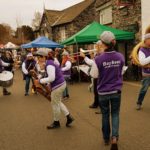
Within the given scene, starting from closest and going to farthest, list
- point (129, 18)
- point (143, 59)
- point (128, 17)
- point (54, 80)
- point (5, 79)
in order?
point (54, 80), point (143, 59), point (5, 79), point (129, 18), point (128, 17)

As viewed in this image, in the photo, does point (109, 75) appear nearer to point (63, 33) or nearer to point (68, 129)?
point (68, 129)

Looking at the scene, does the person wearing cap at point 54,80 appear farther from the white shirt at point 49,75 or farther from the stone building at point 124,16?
the stone building at point 124,16

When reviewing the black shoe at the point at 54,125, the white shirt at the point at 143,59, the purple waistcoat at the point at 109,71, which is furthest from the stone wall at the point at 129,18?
the purple waistcoat at the point at 109,71

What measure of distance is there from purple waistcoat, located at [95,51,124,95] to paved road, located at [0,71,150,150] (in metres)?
1.03

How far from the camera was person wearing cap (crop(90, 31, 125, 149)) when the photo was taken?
5484mm

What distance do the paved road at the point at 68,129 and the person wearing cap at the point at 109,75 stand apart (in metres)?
0.59

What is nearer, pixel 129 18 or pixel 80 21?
pixel 129 18

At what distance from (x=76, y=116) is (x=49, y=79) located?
6.97 feet

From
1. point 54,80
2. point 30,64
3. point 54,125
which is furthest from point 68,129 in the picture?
point 30,64

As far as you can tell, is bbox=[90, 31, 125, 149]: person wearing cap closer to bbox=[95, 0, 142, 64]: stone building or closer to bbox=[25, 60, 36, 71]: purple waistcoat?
bbox=[25, 60, 36, 71]: purple waistcoat

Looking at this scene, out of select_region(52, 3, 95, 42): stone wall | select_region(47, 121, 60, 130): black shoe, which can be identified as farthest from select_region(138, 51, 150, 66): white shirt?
select_region(52, 3, 95, 42): stone wall

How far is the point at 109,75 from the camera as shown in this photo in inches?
218

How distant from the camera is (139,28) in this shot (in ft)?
55.7

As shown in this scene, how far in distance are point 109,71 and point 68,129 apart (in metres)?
2.21
